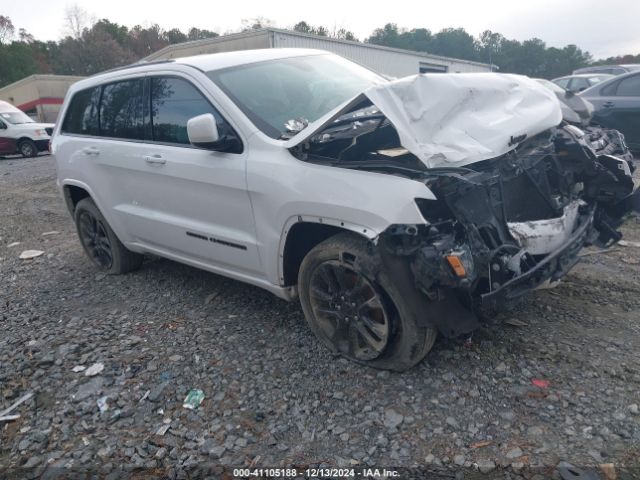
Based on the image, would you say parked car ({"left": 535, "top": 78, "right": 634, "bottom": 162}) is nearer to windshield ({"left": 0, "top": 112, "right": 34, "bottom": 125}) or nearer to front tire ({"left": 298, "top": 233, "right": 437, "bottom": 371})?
front tire ({"left": 298, "top": 233, "right": 437, "bottom": 371})

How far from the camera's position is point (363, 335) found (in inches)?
120

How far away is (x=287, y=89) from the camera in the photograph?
147 inches

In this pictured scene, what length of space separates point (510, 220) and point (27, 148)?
18.9 metres

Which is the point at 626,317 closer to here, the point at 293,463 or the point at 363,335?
the point at 363,335

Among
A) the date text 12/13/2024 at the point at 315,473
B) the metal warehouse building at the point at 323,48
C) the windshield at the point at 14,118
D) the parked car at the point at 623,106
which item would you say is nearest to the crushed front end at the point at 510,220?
the date text 12/13/2024 at the point at 315,473

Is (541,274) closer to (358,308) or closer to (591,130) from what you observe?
(358,308)

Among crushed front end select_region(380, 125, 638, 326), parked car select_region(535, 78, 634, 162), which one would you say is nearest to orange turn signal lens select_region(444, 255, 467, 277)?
crushed front end select_region(380, 125, 638, 326)

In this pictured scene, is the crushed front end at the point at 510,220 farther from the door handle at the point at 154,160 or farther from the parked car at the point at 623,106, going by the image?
the parked car at the point at 623,106

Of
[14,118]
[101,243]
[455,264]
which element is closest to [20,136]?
[14,118]

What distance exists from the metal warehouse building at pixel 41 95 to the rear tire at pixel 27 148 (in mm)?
13193

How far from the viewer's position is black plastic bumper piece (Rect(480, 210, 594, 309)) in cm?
258

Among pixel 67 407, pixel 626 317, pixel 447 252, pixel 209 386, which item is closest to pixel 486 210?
pixel 447 252

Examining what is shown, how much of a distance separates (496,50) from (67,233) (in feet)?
187

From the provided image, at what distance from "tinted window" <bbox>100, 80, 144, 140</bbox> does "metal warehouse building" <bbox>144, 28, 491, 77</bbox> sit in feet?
37.0
